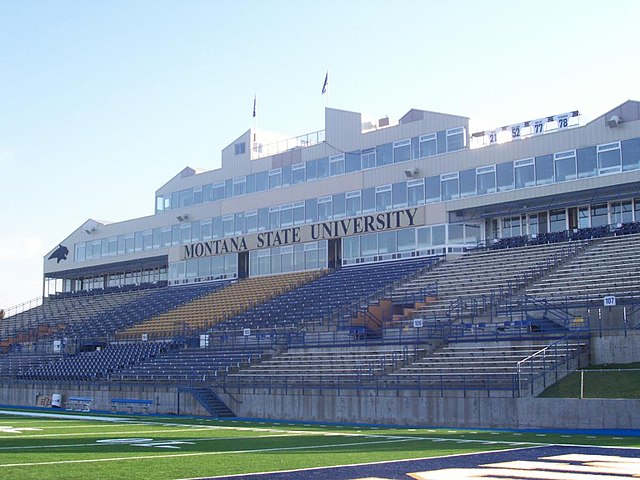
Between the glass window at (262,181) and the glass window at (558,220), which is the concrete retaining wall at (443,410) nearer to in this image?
the glass window at (558,220)

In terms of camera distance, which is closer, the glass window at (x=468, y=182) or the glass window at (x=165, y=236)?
the glass window at (x=468, y=182)

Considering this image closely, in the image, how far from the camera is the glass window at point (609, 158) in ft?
128

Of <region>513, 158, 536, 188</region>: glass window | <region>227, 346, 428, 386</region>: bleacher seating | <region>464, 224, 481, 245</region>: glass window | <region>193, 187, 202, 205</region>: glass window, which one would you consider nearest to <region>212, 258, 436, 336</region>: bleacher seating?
<region>464, 224, 481, 245</region>: glass window

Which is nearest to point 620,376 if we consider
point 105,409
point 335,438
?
point 335,438

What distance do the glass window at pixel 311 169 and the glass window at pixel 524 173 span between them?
42.8ft

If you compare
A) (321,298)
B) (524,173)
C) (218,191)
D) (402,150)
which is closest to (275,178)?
(218,191)

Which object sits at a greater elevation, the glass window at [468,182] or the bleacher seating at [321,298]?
the glass window at [468,182]

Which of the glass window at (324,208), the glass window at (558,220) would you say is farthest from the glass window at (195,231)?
the glass window at (558,220)

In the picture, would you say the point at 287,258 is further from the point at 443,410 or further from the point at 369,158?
the point at 443,410

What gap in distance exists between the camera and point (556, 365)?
26594mm

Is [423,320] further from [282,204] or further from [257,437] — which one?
[282,204]

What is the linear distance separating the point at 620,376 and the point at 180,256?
1538 inches

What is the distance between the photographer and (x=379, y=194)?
157 feet

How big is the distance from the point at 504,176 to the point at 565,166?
10.2ft
